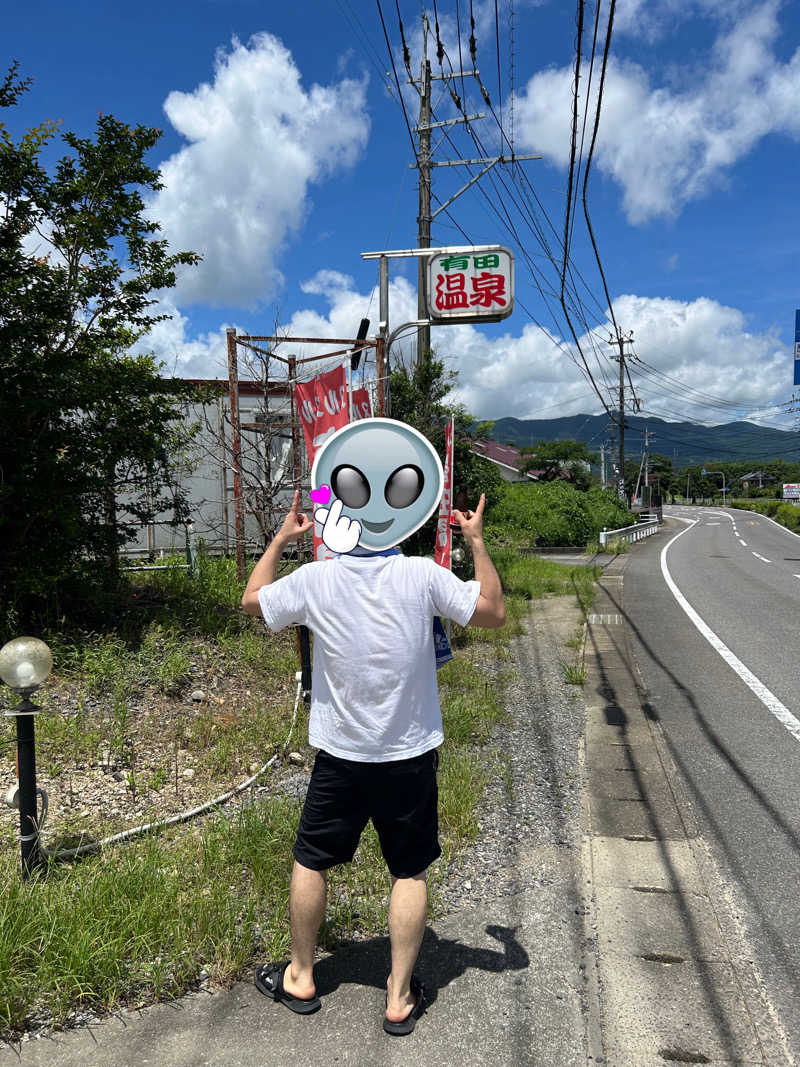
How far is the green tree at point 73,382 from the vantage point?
565 cm

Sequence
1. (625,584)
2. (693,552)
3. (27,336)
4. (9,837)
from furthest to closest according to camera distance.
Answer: (693,552)
(625,584)
(27,336)
(9,837)

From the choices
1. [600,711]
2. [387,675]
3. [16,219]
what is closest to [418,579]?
[387,675]

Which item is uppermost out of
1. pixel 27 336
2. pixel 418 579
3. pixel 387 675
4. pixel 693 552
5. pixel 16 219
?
pixel 16 219

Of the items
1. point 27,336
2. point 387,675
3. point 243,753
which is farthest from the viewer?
point 27,336

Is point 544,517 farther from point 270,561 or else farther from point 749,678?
point 270,561

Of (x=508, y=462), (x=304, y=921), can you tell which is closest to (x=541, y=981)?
(x=304, y=921)

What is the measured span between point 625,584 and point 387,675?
47.1ft

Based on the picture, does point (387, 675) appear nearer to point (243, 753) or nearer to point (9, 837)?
point (9, 837)

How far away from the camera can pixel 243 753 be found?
15.2ft

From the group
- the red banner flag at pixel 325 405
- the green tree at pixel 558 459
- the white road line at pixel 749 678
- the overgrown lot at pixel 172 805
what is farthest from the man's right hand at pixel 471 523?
the green tree at pixel 558 459

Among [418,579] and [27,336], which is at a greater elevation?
[27,336]
